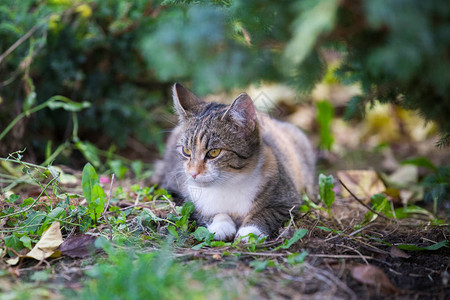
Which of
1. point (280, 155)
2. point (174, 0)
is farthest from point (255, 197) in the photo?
point (174, 0)

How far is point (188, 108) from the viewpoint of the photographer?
3.66 meters

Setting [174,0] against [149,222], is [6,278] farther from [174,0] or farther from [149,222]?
[174,0]

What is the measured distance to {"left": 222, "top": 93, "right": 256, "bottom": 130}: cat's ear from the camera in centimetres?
321

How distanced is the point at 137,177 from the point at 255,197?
178 cm

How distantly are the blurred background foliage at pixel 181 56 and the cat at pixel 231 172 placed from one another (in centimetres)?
29

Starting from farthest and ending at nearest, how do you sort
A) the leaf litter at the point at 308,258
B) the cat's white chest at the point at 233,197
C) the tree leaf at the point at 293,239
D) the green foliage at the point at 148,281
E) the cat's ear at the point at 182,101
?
the cat's ear at the point at 182,101, the cat's white chest at the point at 233,197, the tree leaf at the point at 293,239, the leaf litter at the point at 308,258, the green foliage at the point at 148,281

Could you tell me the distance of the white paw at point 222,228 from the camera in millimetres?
3047

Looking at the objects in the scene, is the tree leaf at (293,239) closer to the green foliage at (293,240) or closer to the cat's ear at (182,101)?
the green foliage at (293,240)

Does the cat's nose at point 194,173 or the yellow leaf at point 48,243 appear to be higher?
the cat's nose at point 194,173

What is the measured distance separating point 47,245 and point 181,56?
4.75 feet

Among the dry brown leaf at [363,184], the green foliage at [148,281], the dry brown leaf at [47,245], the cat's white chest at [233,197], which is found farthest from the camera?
the dry brown leaf at [363,184]

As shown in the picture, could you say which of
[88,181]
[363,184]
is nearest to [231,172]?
[88,181]

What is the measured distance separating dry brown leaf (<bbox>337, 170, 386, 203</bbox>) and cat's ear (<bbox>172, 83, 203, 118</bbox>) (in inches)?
72.4

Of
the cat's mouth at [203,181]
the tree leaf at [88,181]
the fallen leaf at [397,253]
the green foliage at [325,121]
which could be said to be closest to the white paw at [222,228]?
the cat's mouth at [203,181]
